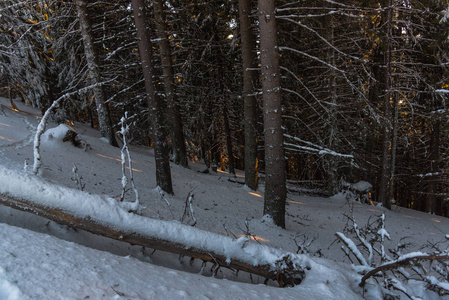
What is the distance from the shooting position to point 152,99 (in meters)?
6.28

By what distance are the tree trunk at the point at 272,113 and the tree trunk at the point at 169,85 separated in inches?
171

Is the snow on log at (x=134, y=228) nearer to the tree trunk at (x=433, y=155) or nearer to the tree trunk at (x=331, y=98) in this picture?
the tree trunk at (x=331, y=98)

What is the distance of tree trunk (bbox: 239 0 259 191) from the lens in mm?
8523

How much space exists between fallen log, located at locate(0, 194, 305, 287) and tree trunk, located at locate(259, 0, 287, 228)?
3.04m

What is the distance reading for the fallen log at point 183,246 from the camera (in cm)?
258

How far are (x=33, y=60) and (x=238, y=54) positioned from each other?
929 cm

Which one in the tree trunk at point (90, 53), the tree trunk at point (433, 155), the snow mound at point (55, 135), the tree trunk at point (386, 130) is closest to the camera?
the snow mound at point (55, 135)

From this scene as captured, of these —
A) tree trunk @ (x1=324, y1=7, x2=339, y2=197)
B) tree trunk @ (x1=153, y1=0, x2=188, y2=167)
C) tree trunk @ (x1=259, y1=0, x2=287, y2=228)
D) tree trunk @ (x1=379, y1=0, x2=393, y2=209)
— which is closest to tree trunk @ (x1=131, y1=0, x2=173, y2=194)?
tree trunk @ (x1=259, y1=0, x2=287, y2=228)

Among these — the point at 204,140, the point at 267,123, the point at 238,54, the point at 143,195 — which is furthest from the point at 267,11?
the point at 204,140

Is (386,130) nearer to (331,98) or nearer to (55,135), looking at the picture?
(331,98)

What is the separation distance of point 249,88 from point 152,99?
397 cm

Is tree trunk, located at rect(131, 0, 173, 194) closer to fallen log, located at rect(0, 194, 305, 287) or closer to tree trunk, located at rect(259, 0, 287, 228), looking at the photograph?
tree trunk, located at rect(259, 0, 287, 228)

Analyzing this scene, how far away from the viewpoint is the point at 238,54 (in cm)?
1272

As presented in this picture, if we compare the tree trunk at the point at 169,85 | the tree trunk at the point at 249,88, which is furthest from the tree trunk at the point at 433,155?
the tree trunk at the point at 169,85
